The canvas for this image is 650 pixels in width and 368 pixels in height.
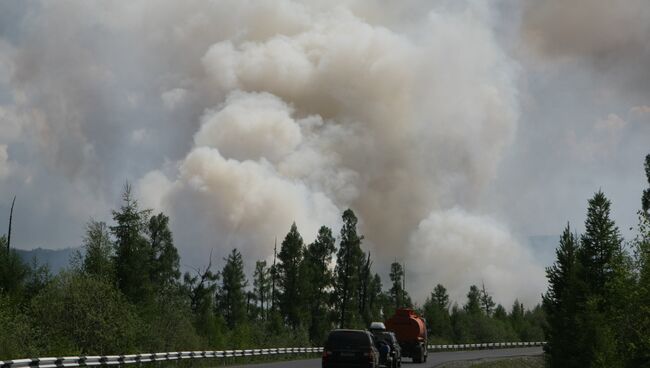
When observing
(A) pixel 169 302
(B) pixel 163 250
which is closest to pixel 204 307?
(B) pixel 163 250

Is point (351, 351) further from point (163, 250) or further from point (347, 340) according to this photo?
point (163, 250)

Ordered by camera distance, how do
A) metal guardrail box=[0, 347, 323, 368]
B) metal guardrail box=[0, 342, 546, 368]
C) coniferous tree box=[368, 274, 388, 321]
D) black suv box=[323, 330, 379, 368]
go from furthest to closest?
coniferous tree box=[368, 274, 388, 321] → black suv box=[323, 330, 379, 368] → metal guardrail box=[0, 342, 546, 368] → metal guardrail box=[0, 347, 323, 368]

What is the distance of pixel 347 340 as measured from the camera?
3606 cm

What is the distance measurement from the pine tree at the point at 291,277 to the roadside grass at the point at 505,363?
1278 inches

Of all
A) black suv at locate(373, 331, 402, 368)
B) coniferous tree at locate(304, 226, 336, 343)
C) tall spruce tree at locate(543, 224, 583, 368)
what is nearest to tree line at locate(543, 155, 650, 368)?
tall spruce tree at locate(543, 224, 583, 368)

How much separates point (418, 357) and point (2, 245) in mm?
39553

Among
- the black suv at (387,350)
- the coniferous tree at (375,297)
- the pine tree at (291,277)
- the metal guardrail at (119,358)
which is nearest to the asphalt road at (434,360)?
the metal guardrail at (119,358)

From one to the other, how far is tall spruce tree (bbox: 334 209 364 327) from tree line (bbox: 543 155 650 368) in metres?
26.7

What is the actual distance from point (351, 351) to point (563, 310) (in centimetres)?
3731

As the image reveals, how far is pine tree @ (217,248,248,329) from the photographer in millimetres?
127062

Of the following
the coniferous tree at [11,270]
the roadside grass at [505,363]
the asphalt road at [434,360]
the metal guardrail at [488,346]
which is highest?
the coniferous tree at [11,270]

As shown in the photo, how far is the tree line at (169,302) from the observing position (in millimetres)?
45656

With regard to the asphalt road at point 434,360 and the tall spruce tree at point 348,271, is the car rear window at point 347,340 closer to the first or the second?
the asphalt road at point 434,360

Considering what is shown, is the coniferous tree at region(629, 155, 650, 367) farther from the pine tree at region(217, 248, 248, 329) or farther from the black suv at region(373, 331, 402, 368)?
the pine tree at region(217, 248, 248, 329)
